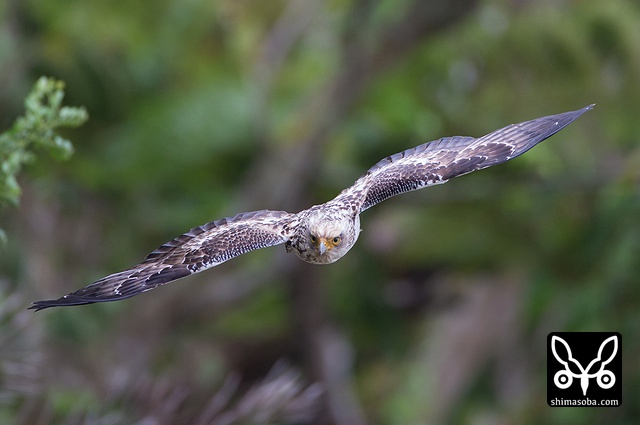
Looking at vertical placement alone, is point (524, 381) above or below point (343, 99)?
below

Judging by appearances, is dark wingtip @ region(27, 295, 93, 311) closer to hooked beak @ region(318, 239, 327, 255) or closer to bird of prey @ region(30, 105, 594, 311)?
bird of prey @ region(30, 105, 594, 311)

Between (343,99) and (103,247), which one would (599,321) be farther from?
(103,247)

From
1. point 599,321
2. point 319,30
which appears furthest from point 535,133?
point 319,30
